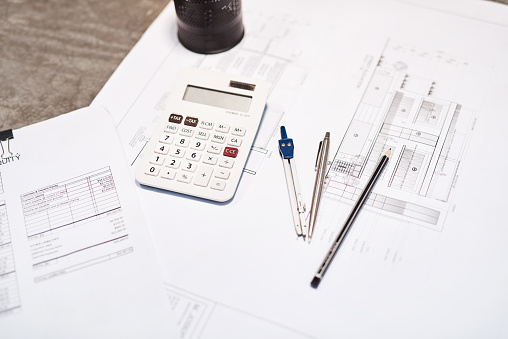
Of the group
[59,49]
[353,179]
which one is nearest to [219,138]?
[353,179]

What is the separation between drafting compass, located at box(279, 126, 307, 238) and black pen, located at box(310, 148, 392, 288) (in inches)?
1.6

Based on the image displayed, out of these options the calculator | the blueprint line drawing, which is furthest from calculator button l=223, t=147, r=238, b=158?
the blueprint line drawing

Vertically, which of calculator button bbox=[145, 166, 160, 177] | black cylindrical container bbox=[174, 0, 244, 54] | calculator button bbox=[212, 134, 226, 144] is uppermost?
black cylindrical container bbox=[174, 0, 244, 54]

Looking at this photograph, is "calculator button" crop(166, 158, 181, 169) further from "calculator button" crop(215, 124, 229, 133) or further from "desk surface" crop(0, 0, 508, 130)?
"desk surface" crop(0, 0, 508, 130)

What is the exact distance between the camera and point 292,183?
575 millimetres

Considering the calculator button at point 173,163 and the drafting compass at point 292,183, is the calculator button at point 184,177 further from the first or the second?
the drafting compass at point 292,183

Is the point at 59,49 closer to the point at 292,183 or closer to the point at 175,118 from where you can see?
the point at 175,118

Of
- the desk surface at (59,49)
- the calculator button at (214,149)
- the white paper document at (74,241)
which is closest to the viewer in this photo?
the white paper document at (74,241)

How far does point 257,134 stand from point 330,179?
0.41 feet

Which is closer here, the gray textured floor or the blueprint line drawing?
the blueprint line drawing

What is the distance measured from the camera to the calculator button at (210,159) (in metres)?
0.58

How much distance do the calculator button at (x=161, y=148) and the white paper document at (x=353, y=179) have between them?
0.12ft

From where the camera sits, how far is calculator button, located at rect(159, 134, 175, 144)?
1.96 ft

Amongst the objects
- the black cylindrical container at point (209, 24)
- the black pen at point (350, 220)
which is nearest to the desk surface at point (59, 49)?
the black cylindrical container at point (209, 24)
